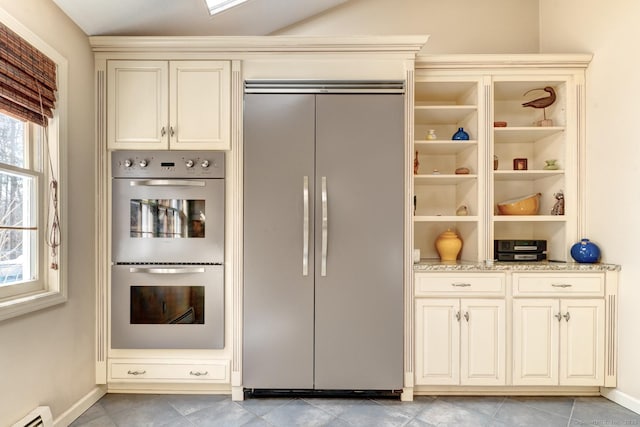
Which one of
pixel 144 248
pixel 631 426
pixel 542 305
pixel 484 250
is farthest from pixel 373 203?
pixel 631 426

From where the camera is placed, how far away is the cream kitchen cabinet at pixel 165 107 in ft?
7.68

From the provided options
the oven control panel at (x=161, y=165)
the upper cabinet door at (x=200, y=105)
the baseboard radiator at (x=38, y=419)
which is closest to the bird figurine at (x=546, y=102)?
the upper cabinet door at (x=200, y=105)

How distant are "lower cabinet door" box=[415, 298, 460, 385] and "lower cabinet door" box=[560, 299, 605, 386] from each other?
0.70 metres

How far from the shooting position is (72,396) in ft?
6.82

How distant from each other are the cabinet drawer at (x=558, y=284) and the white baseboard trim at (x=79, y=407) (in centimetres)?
282

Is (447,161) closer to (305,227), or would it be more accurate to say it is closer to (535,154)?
(535,154)

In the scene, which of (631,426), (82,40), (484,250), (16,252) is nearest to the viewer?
(16,252)

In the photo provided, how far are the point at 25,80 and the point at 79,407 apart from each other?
73.4 inches

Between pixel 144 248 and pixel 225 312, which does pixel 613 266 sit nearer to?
pixel 225 312

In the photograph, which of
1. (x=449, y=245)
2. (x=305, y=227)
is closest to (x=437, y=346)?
(x=449, y=245)

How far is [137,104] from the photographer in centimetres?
235

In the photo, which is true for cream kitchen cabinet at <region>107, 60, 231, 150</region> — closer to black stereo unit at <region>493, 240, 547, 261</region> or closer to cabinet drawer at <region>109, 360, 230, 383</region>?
cabinet drawer at <region>109, 360, 230, 383</region>

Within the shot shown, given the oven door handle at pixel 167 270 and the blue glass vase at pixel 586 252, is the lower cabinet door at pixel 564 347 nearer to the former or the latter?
the blue glass vase at pixel 586 252

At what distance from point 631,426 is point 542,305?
2.48ft
